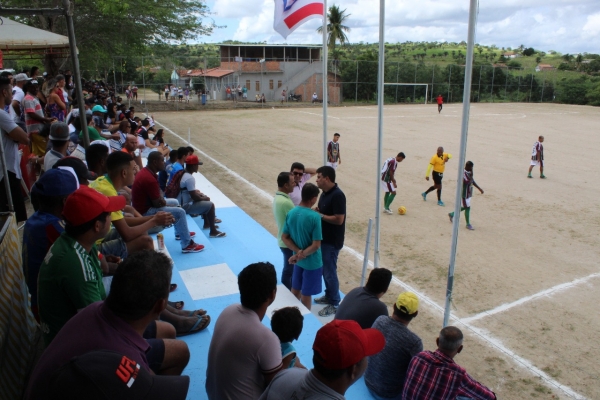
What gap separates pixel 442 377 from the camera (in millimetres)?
3533

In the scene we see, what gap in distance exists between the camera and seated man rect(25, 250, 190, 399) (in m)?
2.00

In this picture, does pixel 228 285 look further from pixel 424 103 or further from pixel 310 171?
pixel 424 103

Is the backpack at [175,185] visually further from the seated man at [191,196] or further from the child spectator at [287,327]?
the child spectator at [287,327]

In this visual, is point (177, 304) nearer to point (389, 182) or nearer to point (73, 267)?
point (73, 267)

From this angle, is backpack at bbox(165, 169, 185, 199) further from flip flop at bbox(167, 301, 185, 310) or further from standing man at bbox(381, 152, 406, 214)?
standing man at bbox(381, 152, 406, 214)

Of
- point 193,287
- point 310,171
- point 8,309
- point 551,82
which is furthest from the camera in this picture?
point 551,82

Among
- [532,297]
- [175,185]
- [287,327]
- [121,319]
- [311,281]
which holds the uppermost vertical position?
[121,319]

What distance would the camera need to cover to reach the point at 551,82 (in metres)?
59.4

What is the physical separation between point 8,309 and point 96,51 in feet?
89.6

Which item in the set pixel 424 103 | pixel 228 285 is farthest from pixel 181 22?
pixel 424 103

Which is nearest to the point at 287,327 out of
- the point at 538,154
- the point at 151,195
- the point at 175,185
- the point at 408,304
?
the point at 408,304

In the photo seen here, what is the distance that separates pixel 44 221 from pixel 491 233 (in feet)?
31.7

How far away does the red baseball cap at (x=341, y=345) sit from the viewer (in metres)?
2.19

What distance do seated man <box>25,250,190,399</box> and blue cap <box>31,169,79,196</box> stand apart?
1.54 meters
